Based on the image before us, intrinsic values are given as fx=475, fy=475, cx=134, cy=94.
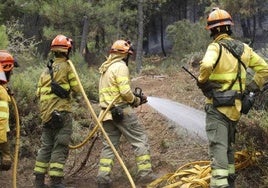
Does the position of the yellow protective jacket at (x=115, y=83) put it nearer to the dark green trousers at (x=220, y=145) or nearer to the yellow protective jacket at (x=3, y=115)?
the dark green trousers at (x=220, y=145)

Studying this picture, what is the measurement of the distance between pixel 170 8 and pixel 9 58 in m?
34.0

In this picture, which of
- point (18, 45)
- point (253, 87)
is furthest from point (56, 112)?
point (18, 45)

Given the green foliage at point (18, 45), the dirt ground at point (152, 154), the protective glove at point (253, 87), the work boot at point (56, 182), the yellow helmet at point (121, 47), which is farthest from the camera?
the green foliage at point (18, 45)

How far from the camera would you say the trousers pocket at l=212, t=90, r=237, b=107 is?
537 centimetres

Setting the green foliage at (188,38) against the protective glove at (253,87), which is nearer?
the protective glove at (253,87)

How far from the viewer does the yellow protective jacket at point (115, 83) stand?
→ 6750 mm

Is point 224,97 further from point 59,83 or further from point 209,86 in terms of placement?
point 59,83

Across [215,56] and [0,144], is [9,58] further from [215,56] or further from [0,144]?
[215,56]

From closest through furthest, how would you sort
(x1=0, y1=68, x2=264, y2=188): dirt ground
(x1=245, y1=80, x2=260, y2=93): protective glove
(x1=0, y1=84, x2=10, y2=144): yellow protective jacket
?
(x1=0, y1=84, x2=10, y2=144): yellow protective jacket, (x1=245, y1=80, x2=260, y2=93): protective glove, (x1=0, y1=68, x2=264, y2=188): dirt ground

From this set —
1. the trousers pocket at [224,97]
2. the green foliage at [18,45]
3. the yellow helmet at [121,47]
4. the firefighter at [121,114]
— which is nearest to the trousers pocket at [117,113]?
the firefighter at [121,114]

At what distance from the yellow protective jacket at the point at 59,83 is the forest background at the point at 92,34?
211 centimetres

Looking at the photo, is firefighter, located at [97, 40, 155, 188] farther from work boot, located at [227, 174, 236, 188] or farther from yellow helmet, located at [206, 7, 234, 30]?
yellow helmet, located at [206, 7, 234, 30]

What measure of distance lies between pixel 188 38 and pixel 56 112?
18.4 metres

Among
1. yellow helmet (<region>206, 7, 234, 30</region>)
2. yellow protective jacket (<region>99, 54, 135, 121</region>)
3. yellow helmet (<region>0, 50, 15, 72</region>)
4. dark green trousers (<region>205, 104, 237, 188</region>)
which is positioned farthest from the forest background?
yellow helmet (<region>0, 50, 15, 72</region>)
